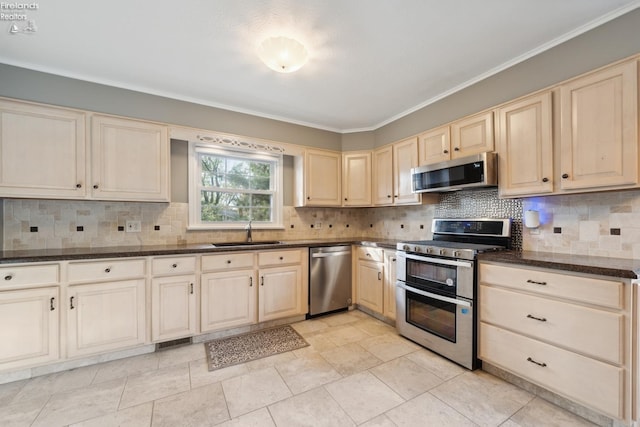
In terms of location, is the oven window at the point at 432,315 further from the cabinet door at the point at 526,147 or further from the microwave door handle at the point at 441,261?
the cabinet door at the point at 526,147

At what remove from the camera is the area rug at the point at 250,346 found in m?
2.31

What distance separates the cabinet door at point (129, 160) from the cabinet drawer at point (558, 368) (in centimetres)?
326

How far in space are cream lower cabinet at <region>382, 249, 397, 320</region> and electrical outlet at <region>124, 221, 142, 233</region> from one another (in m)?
2.75

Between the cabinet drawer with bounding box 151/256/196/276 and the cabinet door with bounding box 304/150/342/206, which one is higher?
the cabinet door with bounding box 304/150/342/206

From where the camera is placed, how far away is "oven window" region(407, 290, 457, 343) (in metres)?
2.26

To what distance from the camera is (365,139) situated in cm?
385

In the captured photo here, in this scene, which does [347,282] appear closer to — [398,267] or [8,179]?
[398,267]

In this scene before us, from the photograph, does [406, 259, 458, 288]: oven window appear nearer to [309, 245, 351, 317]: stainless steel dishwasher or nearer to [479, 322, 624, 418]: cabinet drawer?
[479, 322, 624, 418]: cabinet drawer

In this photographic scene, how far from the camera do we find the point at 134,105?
261 cm

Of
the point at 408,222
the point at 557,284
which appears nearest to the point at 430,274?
the point at 557,284

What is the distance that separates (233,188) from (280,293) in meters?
1.47

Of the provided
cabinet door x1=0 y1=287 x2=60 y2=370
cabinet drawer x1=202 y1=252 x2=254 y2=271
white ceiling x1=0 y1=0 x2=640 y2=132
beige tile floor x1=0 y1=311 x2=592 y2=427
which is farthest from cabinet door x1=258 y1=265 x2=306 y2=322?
white ceiling x1=0 y1=0 x2=640 y2=132

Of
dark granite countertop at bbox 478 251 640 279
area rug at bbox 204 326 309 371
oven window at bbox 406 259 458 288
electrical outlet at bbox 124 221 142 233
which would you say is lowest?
area rug at bbox 204 326 309 371

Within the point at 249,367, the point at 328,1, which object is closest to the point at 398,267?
the point at 249,367
